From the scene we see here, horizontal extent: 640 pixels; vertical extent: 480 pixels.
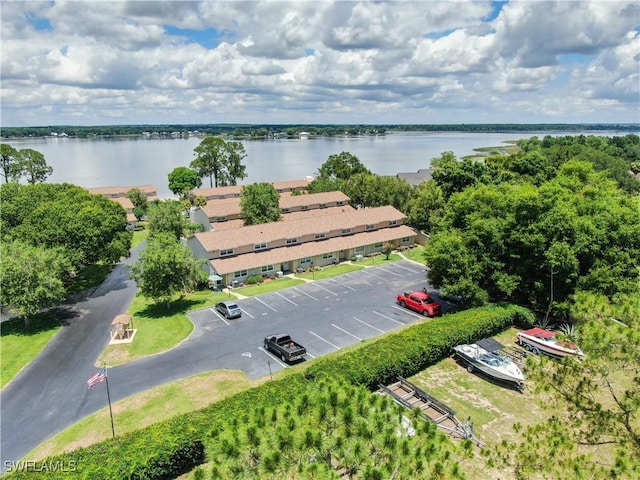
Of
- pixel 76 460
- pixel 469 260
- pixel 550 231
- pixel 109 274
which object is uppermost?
pixel 550 231

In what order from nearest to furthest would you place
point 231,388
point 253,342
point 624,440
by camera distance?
point 624,440 → point 231,388 → point 253,342

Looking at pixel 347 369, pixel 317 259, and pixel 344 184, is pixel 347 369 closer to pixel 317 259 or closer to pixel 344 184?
pixel 317 259

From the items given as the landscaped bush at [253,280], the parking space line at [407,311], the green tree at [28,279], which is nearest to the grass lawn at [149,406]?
the green tree at [28,279]

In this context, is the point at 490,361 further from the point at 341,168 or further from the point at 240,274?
the point at 341,168

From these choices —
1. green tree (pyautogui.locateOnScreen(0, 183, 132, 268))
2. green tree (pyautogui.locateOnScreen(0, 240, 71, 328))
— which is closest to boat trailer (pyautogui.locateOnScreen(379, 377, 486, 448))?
green tree (pyautogui.locateOnScreen(0, 240, 71, 328))

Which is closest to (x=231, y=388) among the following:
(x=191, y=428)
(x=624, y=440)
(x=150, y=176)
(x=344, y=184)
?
(x=191, y=428)

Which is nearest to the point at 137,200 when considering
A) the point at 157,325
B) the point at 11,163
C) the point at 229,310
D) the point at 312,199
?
the point at 11,163

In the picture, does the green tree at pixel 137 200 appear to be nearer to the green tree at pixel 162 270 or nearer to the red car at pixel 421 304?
the green tree at pixel 162 270
